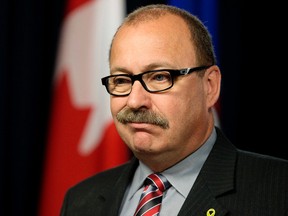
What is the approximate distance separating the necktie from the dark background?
3.02ft

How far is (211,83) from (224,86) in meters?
0.85

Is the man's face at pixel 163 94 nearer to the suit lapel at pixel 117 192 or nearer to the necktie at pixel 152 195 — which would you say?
the necktie at pixel 152 195

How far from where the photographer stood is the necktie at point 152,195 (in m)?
1.87

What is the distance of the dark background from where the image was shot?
273 cm

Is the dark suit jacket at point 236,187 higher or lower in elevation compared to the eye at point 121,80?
lower

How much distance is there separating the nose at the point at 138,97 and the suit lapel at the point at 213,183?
1.07 feet

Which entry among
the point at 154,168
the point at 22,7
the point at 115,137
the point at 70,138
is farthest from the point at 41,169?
the point at 154,168

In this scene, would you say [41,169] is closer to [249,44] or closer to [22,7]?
[22,7]

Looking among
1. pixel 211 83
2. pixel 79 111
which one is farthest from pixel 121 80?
pixel 79 111

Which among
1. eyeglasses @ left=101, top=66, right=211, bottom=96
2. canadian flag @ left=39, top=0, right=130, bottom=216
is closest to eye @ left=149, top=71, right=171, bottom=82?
eyeglasses @ left=101, top=66, right=211, bottom=96

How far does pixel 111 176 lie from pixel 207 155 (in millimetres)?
511

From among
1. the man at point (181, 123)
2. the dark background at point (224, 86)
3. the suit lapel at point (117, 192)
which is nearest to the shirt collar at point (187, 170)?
the man at point (181, 123)

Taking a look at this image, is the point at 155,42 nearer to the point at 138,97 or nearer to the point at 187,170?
the point at 138,97

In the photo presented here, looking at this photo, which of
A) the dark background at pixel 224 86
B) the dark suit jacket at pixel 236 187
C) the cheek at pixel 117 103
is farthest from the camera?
the dark background at pixel 224 86
